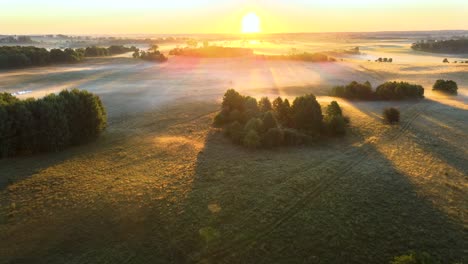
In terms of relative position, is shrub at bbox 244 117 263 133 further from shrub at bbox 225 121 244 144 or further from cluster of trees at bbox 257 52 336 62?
cluster of trees at bbox 257 52 336 62

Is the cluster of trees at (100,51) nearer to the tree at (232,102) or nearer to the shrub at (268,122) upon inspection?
the tree at (232,102)

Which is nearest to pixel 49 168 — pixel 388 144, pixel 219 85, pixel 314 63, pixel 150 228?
pixel 150 228

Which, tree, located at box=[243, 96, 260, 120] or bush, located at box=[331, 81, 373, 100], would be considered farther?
bush, located at box=[331, 81, 373, 100]

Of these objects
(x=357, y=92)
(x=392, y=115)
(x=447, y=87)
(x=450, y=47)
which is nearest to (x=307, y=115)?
(x=392, y=115)

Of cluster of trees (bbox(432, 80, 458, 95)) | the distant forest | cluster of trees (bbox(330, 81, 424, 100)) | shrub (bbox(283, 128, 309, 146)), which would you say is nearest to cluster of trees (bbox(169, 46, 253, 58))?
cluster of trees (bbox(330, 81, 424, 100))

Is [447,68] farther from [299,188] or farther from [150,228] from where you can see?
[150,228]
